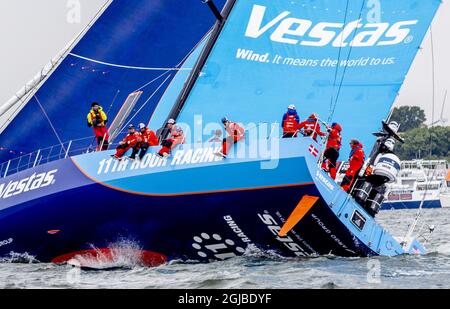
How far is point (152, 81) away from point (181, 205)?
4205 mm

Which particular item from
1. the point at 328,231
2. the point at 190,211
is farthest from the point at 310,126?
the point at 190,211

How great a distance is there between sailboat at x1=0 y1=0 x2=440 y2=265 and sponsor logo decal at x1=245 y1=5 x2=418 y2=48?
0.02 metres

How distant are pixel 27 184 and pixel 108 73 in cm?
274

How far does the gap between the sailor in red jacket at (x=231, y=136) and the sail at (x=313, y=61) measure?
1696 millimetres

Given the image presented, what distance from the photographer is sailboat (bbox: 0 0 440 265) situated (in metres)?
11.2

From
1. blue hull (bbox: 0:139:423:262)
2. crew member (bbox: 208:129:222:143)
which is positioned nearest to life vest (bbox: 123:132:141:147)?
blue hull (bbox: 0:139:423:262)

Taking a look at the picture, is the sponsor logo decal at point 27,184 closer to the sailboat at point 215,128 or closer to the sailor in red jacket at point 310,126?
the sailboat at point 215,128

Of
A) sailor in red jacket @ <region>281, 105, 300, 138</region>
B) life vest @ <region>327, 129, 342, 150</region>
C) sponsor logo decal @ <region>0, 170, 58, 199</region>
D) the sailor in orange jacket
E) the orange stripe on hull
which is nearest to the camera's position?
the orange stripe on hull

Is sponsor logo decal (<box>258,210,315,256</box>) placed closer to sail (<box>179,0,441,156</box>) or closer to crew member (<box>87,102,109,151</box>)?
sail (<box>179,0,441,156</box>)

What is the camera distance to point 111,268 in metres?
12.1

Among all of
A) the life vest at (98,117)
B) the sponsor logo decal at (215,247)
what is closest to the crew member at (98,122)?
the life vest at (98,117)

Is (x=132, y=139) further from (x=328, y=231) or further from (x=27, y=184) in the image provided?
(x=328, y=231)

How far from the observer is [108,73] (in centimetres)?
1451
